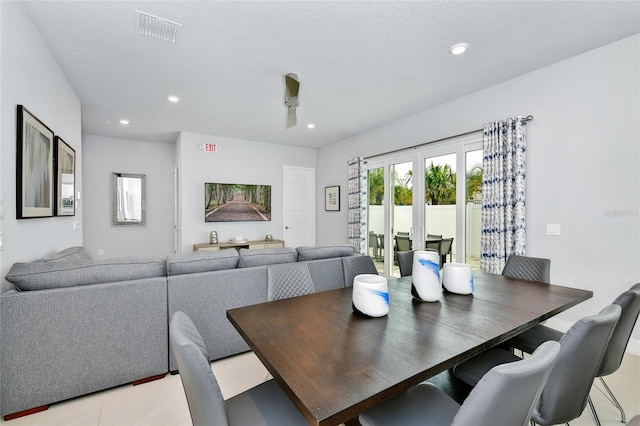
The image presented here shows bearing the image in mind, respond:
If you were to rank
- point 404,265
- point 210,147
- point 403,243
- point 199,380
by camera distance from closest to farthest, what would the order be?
1. point 199,380
2. point 404,265
3. point 403,243
4. point 210,147

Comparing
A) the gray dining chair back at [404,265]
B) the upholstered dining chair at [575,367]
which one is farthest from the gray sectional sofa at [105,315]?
the upholstered dining chair at [575,367]

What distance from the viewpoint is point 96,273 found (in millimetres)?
1980

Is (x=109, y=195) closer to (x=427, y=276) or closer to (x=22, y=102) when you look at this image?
(x=22, y=102)

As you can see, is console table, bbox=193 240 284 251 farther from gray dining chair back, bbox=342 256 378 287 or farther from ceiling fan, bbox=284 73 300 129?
gray dining chair back, bbox=342 256 378 287

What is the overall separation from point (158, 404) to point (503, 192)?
12.2 feet

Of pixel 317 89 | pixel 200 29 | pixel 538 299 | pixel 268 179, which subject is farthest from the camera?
pixel 268 179

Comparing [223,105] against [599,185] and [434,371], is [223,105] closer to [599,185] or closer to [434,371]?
[434,371]

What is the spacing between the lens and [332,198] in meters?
6.21

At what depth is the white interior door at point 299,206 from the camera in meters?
6.46

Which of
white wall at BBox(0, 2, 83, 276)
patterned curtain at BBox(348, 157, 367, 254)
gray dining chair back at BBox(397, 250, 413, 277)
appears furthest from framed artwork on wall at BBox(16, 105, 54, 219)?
patterned curtain at BBox(348, 157, 367, 254)

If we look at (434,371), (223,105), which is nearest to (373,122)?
(223,105)

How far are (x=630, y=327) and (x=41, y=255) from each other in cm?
410

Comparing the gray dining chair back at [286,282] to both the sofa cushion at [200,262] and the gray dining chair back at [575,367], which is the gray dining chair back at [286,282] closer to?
the sofa cushion at [200,262]

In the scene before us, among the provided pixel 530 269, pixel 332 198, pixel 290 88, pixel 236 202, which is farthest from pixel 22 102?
pixel 332 198
